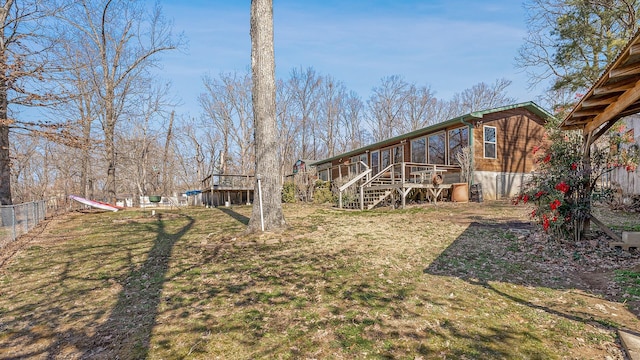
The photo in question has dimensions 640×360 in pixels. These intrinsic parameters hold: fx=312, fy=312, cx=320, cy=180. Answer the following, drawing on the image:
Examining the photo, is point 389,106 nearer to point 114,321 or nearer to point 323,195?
point 323,195

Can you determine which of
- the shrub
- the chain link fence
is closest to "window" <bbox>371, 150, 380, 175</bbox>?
the shrub

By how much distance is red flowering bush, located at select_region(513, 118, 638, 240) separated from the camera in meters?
5.92

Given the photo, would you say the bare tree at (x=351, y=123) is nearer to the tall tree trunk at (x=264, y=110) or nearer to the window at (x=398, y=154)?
the window at (x=398, y=154)

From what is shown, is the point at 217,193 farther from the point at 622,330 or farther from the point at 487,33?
the point at 622,330

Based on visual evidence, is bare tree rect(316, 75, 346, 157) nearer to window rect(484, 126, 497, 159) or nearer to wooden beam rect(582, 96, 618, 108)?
window rect(484, 126, 497, 159)

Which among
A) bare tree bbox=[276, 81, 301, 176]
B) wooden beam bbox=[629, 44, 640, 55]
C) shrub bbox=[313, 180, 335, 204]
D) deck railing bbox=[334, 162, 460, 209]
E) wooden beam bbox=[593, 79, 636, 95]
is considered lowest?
shrub bbox=[313, 180, 335, 204]

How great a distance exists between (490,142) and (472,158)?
1672mm

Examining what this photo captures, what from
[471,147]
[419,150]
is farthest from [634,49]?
[419,150]

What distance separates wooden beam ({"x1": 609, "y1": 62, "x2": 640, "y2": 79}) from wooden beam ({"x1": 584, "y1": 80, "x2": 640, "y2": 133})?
1.00 feet

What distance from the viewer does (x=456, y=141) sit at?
14930 millimetres

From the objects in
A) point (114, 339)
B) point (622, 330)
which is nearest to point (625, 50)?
point (622, 330)

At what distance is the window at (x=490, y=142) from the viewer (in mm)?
14352

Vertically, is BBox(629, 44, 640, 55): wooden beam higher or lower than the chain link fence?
higher

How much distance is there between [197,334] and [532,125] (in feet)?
58.8
